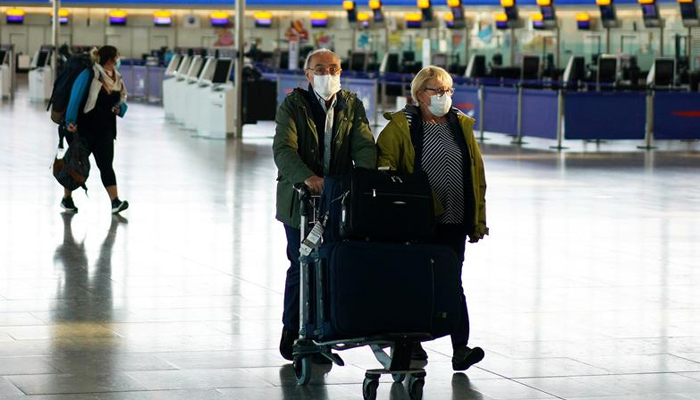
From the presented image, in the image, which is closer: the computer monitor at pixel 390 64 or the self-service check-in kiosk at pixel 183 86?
the self-service check-in kiosk at pixel 183 86

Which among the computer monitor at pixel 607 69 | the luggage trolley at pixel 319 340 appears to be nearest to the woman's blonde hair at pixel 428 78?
the luggage trolley at pixel 319 340

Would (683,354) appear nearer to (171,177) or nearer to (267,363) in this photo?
(267,363)

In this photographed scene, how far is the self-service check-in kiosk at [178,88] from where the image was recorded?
27328 millimetres

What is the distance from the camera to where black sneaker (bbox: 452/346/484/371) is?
19.9 ft

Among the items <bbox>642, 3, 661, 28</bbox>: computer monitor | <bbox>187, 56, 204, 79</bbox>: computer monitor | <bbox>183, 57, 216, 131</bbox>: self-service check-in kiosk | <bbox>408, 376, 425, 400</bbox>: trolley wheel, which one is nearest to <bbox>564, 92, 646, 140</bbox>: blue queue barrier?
<bbox>183, 57, 216, 131</bbox>: self-service check-in kiosk

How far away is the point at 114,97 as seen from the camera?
40.1 feet

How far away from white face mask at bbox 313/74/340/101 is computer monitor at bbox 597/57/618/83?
22469 mm

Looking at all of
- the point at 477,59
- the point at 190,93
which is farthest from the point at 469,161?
the point at 477,59

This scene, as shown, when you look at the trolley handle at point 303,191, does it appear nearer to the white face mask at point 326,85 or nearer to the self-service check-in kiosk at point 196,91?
the white face mask at point 326,85

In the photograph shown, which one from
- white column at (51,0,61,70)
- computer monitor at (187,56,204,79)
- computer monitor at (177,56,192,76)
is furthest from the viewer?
white column at (51,0,61,70)

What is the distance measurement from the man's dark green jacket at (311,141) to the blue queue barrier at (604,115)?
1571 cm

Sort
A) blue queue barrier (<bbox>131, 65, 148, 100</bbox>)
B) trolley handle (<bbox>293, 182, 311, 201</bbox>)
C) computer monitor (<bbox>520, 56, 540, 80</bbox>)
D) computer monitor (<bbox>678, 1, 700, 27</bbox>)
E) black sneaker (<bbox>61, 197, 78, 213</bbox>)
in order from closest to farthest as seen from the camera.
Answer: trolley handle (<bbox>293, 182, 311, 201</bbox>)
black sneaker (<bbox>61, 197, 78, 213</bbox>)
computer monitor (<bbox>678, 1, 700, 27</bbox>)
computer monitor (<bbox>520, 56, 540, 80</bbox>)
blue queue barrier (<bbox>131, 65, 148, 100</bbox>)

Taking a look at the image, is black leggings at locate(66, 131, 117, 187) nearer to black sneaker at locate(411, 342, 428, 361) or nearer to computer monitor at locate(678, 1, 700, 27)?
black sneaker at locate(411, 342, 428, 361)

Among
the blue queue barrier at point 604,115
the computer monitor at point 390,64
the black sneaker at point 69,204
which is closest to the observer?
the black sneaker at point 69,204
